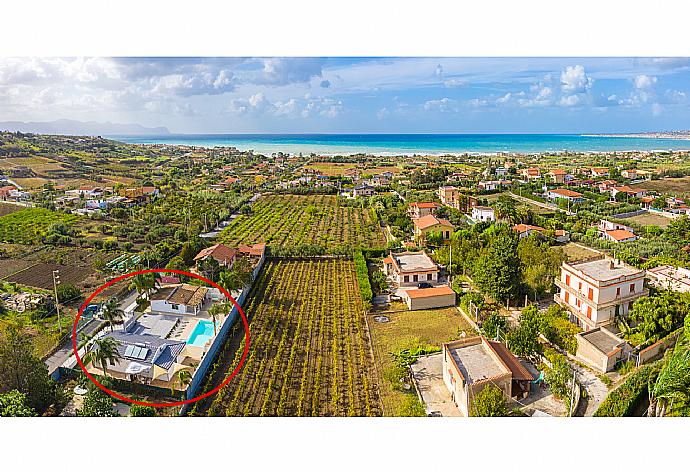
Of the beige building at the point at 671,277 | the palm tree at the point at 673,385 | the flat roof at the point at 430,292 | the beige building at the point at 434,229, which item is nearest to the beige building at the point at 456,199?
the beige building at the point at 434,229

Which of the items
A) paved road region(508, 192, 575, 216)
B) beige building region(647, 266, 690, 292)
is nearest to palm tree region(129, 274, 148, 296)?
beige building region(647, 266, 690, 292)

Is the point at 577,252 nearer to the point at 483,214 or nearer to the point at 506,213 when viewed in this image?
the point at 506,213

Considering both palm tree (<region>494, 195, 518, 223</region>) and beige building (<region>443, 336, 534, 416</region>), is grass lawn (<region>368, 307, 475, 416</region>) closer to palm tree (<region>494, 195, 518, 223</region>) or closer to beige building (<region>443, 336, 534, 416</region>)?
beige building (<region>443, 336, 534, 416</region>)

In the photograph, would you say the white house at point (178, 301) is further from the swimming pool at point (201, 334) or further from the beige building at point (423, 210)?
the beige building at point (423, 210)

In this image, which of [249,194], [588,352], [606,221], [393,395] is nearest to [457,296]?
[588,352]

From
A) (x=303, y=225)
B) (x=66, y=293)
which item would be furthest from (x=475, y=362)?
(x=303, y=225)
